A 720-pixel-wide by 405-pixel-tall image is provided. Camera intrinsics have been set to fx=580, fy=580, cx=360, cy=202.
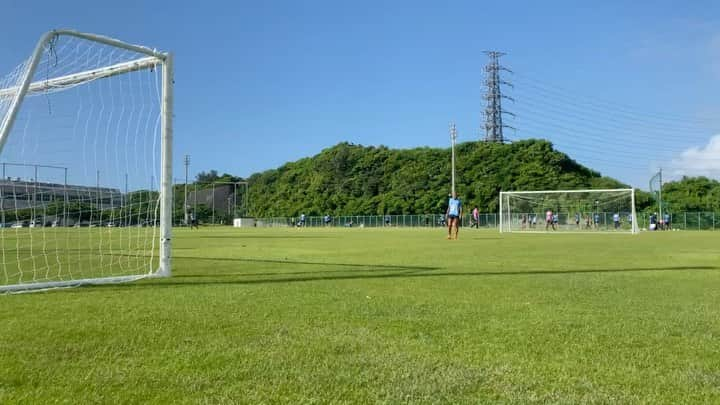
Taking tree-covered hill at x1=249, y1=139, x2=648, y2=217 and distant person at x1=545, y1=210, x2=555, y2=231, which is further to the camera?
tree-covered hill at x1=249, y1=139, x2=648, y2=217

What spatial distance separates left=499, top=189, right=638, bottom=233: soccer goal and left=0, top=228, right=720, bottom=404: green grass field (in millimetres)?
37410

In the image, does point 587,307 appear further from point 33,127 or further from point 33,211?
point 33,211

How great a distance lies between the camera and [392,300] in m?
6.45

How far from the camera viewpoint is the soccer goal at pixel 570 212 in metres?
43.4

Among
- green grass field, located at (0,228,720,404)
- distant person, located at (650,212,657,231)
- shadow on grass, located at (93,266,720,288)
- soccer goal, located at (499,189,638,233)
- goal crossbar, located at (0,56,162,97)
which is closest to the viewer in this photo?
green grass field, located at (0,228,720,404)

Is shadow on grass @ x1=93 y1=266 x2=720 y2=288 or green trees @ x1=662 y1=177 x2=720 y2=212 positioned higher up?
green trees @ x1=662 y1=177 x2=720 y2=212

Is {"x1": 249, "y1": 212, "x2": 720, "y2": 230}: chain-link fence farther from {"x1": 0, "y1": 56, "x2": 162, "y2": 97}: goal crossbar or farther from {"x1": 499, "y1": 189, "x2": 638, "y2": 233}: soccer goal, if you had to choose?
{"x1": 0, "y1": 56, "x2": 162, "y2": 97}: goal crossbar

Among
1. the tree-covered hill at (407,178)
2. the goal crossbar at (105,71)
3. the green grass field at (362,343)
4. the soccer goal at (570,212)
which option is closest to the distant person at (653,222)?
the soccer goal at (570,212)

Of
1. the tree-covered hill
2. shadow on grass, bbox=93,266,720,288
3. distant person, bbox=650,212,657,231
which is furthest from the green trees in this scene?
shadow on grass, bbox=93,266,720,288

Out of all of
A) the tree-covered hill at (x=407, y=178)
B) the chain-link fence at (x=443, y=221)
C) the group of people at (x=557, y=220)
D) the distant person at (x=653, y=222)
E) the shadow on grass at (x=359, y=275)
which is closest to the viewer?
the shadow on grass at (x=359, y=275)

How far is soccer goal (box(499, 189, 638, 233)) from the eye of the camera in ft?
142

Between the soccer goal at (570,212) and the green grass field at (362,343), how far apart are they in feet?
123

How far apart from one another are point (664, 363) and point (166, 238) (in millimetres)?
7551

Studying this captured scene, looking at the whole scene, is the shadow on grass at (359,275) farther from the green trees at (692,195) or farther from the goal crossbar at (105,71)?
the green trees at (692,195)
